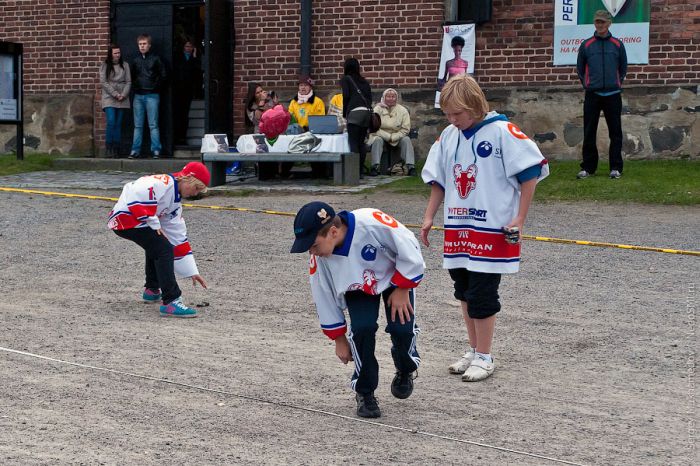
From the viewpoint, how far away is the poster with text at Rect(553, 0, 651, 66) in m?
16.0

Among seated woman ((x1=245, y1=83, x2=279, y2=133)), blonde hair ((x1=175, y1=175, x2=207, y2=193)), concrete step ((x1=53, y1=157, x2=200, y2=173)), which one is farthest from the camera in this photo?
concrete step ((x1=53, y1=157, x2=200, y2=173))

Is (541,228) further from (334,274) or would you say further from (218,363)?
(334,274)

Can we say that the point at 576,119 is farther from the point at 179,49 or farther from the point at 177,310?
the point at 177,310

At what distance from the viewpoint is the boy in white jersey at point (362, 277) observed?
5.22 metres

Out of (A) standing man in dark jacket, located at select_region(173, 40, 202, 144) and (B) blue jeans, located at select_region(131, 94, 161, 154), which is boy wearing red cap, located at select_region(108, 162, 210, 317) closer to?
(B) blue jeans, located at select_region(131, 94, 161, 154)

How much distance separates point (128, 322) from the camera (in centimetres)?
769

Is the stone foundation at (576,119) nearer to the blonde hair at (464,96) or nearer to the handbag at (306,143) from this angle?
the handbag at (306,143)

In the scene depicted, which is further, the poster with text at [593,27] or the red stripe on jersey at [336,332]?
the poster with text at [593,27]

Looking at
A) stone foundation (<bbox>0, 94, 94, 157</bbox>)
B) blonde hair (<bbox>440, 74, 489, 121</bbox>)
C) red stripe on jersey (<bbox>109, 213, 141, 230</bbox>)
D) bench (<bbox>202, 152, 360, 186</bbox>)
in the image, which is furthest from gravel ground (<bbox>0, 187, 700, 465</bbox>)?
stone foundation (<bbox>0, 94, 94, 157</bbox>)

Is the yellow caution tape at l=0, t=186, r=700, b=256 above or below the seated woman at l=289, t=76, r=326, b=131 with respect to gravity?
below

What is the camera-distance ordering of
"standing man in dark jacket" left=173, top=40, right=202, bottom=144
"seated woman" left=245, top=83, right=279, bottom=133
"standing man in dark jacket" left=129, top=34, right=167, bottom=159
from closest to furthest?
"seated woman" left=245, top=83, right=279, bottom=133 → "standing man in dark jacket" left=129, top=34, right=167, bottom=159 → "standing man in dark jacket" left=173, top=40, right=202, bottom=144

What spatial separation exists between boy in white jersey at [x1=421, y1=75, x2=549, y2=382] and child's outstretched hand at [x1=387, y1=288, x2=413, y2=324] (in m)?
0.75

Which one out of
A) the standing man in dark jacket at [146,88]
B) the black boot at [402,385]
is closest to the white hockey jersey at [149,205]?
the black boot at [402,385]

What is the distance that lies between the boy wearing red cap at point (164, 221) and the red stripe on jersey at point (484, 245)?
2295mm
